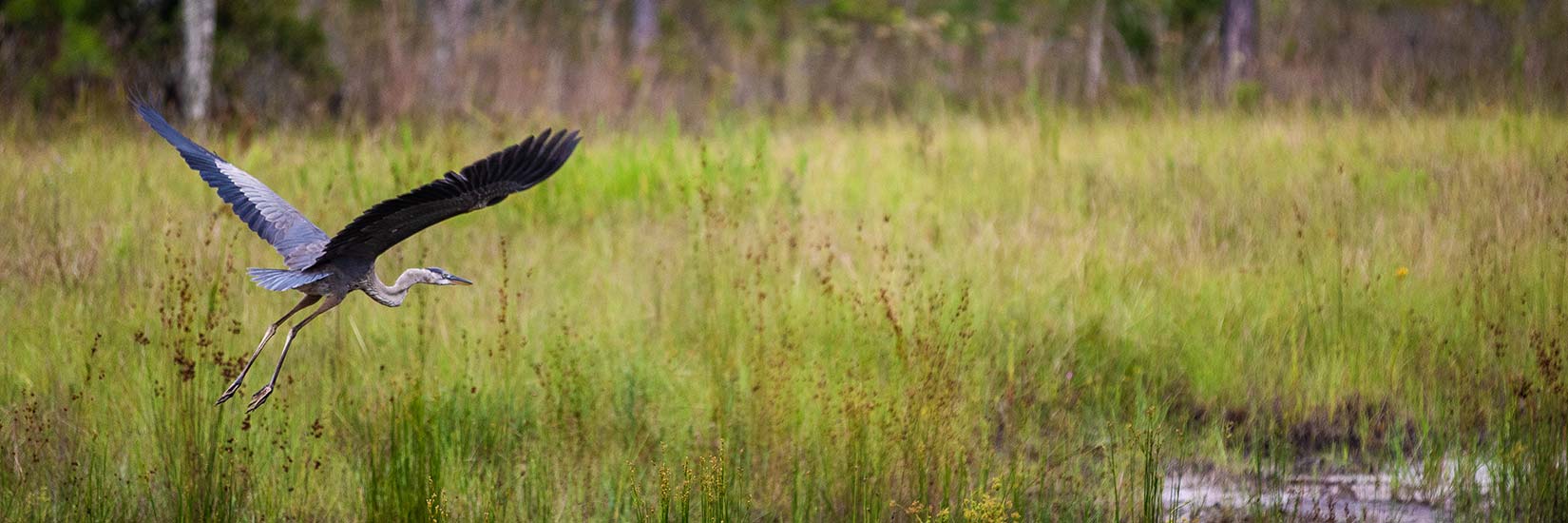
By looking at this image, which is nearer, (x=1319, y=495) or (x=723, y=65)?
(x=1319, y=495)

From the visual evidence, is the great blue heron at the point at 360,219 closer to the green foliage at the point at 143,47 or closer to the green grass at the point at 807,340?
the green grass at the point at 807,340

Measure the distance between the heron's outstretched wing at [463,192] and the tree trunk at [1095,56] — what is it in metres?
6.26

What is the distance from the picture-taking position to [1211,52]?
9.42m

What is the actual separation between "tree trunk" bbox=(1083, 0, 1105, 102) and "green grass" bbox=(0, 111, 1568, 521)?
2823 millimetres

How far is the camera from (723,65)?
35.2 ft

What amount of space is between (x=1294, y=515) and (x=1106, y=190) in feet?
8.73

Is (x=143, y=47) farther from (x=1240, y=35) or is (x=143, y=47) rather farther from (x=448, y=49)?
(x=1240, y=35)

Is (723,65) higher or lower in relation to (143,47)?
higher

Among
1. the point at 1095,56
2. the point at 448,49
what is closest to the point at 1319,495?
the point at 448,49

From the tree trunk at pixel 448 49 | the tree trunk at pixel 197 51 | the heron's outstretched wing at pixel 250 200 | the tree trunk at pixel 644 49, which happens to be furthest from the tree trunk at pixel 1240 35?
the heron's outstretched wing at pixel 250 200

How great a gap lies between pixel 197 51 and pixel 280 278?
17.5 ft

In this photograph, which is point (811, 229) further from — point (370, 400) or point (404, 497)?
point (404, 497)

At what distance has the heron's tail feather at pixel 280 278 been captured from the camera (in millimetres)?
2461

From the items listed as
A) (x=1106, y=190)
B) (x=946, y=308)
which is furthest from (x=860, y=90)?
(x=946, y=308)
